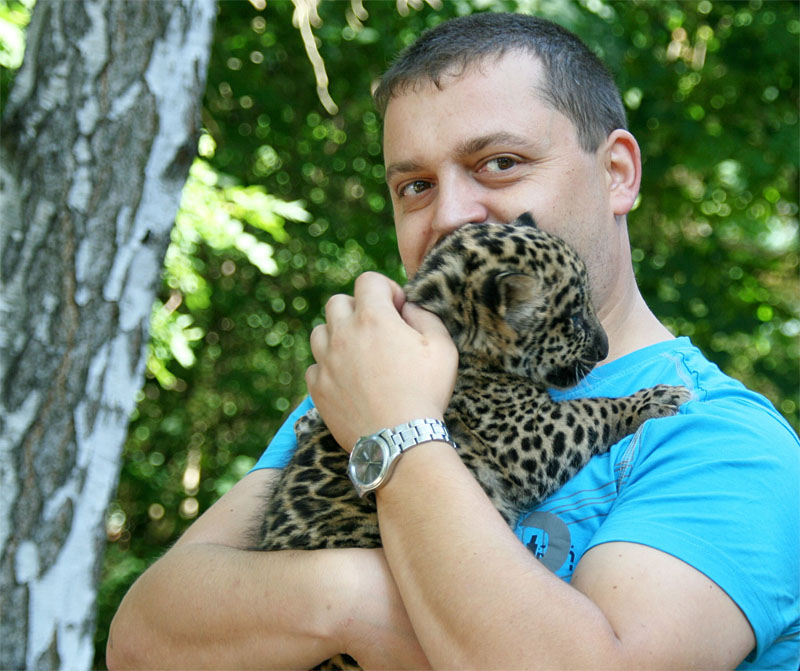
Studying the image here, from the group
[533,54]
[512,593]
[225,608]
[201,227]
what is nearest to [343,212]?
[201,227]

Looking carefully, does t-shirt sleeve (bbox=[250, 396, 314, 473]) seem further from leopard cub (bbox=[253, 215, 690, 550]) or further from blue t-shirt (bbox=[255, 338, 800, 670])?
blue t-shirt (bbox=[255, 338, 800, 670])

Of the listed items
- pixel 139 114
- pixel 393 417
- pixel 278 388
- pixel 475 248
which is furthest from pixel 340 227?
pixel 393 417

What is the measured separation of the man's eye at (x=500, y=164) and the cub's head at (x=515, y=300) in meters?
0.19

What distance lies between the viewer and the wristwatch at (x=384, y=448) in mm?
2240

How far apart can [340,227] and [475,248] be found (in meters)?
6.88

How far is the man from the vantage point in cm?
200

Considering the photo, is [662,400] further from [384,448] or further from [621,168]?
[621,168]

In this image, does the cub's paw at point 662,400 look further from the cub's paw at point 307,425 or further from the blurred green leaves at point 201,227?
the blurred green leaves at point 201,227

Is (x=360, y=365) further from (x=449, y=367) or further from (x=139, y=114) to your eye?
(x=139, y=114)

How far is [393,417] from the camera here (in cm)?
231

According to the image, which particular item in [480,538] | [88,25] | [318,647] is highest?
[88,25]

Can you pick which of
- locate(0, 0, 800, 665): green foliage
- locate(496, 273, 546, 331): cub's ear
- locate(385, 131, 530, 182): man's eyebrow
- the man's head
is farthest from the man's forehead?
locate(0, 0, 800, 665): green foliage

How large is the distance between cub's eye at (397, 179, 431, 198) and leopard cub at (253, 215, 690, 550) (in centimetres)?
23

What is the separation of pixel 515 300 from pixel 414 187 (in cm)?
58
